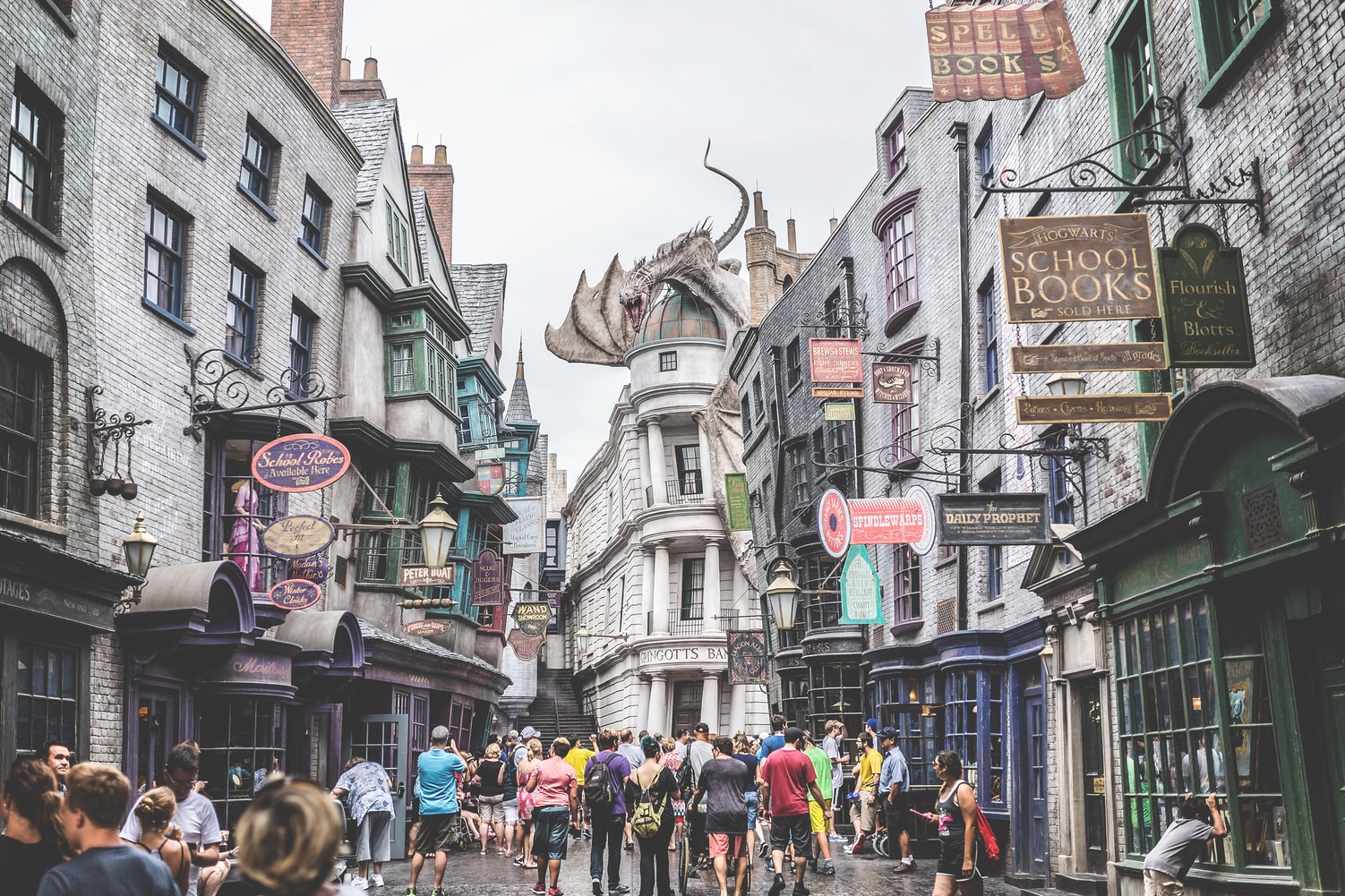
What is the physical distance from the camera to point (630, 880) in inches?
757

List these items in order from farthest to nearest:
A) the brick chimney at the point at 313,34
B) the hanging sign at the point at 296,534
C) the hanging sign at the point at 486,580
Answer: the hanging sign at the point at 486,580, the brick chimney at the point at 313,34, the hanging sign at the point at 296,534

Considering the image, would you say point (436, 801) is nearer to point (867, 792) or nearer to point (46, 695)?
point (46, 695)

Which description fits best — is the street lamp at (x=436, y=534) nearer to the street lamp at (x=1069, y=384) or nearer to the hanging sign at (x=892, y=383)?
the hanging sign at (x=892, y=383)

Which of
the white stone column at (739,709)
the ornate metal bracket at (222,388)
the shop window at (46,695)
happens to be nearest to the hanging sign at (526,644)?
the white stone column at (739,709)

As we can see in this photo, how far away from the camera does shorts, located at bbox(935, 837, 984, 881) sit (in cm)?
1137

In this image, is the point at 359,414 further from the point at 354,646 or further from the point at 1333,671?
the point at 1333,671

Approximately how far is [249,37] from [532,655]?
68.3 feet

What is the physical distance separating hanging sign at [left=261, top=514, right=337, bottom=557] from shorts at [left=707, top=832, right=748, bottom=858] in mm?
6886

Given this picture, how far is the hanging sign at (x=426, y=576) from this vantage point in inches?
877

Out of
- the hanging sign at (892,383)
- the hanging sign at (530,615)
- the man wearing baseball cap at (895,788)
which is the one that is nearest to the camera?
the man wearing baseball cap at (895,788)

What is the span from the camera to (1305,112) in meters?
10.5

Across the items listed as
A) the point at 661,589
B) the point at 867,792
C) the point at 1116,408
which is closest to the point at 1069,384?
the point at 1116,408

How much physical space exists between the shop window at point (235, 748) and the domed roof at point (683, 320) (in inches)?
1313

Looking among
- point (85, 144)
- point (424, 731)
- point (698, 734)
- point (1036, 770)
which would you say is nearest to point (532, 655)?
point (424, 731)
